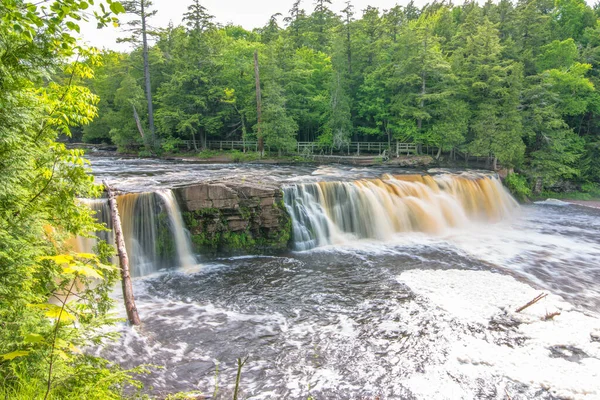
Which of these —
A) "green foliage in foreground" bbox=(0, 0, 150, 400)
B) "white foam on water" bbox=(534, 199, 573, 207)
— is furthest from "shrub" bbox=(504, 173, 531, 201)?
"green foliage in foreground" bbox=(0, 0, 150, 400)

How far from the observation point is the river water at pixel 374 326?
562 cm

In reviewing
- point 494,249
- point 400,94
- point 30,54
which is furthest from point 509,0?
point 30,54

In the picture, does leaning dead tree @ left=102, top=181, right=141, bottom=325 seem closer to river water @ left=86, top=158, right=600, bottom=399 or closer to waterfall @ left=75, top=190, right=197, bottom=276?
river water @ left=86, top=158, right=600, bottom=399

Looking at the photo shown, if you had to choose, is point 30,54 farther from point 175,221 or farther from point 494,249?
point 494,249

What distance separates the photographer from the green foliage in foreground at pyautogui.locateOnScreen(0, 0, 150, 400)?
105 inches

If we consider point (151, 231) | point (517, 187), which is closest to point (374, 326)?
point (151, 231)

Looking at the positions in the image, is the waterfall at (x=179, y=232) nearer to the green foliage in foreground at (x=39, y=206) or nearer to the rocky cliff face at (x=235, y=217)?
the rocky cliff face at (x=235, y=217)

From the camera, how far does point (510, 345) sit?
650cm

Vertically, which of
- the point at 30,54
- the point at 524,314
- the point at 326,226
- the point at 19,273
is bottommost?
the point at 524,314

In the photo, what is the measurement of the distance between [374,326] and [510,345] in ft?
8.17

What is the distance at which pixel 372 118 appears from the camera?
2884cm

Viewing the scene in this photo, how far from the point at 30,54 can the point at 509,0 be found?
39.3 m

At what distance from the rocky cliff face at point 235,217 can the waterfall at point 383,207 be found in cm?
72

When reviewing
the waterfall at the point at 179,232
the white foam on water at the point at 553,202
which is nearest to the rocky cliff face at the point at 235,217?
the waterfall at the point at 179,232
